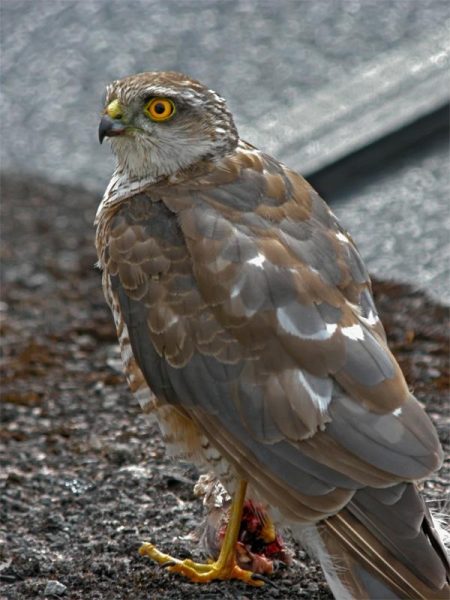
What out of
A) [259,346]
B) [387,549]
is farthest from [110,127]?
[387,549]

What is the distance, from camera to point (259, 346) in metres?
4.46

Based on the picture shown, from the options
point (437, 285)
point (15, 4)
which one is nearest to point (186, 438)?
point (437, 285)

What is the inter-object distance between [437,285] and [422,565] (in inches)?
146

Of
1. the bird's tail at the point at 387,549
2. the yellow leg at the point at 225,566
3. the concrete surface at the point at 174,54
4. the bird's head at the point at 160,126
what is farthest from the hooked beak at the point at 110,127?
the concrete surface at the point at 174,54

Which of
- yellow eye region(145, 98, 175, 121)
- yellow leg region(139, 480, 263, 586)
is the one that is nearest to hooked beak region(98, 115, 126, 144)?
yellow eye region(145, 98, 175, 121)

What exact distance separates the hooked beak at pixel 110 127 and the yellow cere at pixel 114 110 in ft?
0.04

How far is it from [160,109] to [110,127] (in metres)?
0.19

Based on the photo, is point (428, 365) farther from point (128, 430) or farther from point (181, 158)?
point (181, 158)

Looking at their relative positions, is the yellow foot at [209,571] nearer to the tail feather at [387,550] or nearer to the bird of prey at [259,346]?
the bird of prey at [259,346]

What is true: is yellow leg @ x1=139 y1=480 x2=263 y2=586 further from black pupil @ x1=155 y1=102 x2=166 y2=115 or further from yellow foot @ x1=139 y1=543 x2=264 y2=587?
black pupil @ x1=155 y1=102 x2=166 y2=115

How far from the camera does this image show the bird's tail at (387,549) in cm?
407

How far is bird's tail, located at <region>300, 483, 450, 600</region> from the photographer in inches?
160

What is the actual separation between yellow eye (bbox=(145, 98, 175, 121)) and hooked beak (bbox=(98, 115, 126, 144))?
0.39 ft

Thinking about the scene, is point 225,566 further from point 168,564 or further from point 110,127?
point 110,127
